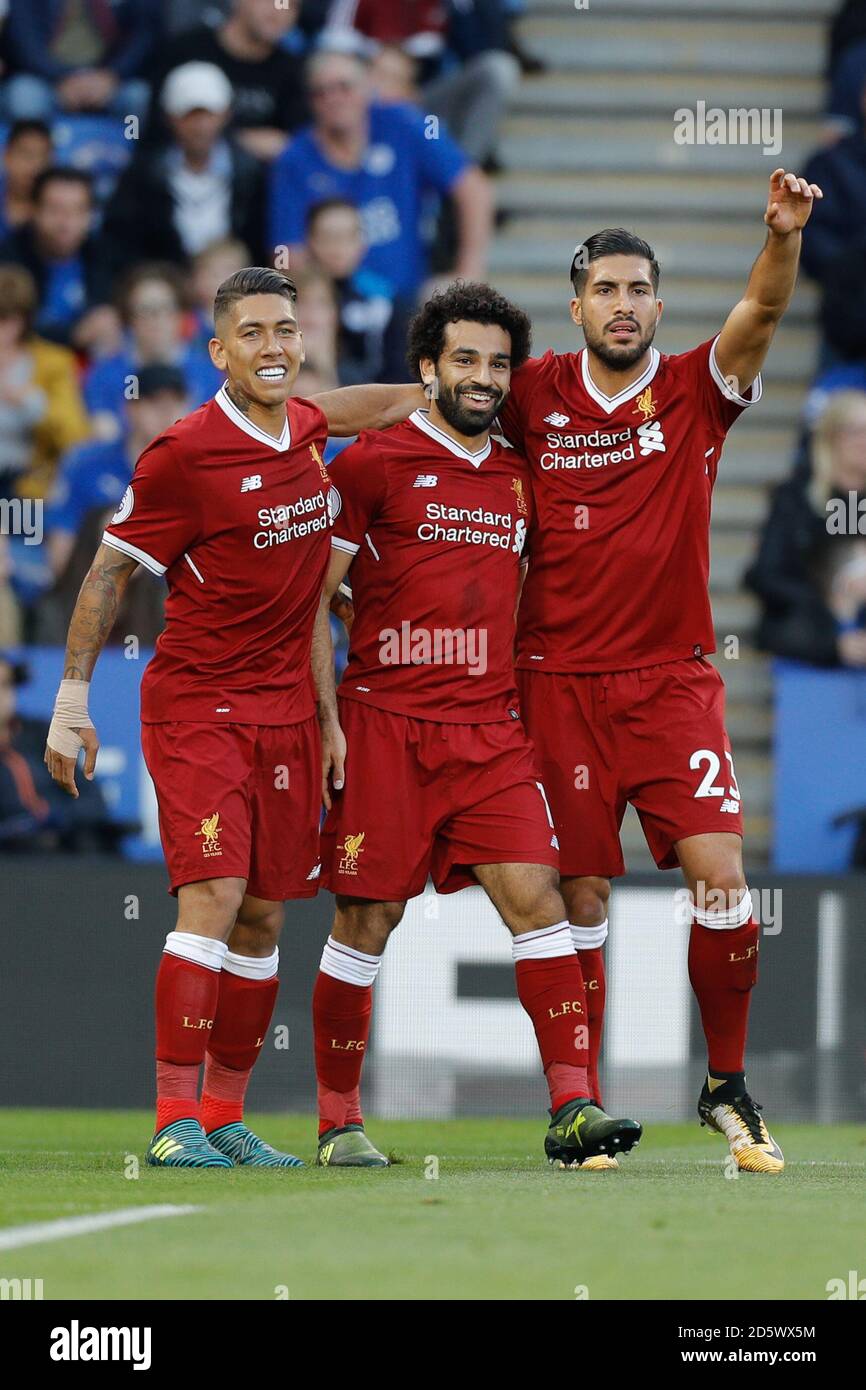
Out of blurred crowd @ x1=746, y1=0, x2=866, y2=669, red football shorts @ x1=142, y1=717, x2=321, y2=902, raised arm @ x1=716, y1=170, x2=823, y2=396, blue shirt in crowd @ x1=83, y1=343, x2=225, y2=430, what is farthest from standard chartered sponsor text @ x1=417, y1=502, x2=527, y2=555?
blue shirt in crowd @ x1=83, y1=343, x2=225, y2=430

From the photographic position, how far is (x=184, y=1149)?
5375mm

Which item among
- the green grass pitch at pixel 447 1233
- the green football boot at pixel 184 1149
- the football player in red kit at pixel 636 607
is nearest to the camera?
the green grass pitch at pixel 447 1233

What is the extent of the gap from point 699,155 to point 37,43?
405cm

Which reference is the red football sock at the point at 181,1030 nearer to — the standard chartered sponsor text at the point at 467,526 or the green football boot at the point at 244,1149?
the green football boot at the point at 244,1149

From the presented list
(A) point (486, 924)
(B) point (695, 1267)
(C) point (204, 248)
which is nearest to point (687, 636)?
(B) point (695, 1267)

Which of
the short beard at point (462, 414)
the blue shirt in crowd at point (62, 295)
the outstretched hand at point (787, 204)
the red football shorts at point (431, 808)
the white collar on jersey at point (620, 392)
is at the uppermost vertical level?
the blue shirt in crowd at point (62, 295)

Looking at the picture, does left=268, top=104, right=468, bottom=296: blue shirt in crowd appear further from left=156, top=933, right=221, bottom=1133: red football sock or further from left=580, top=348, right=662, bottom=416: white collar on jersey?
left=156, top=933, right=221, bottom=1133: red football sock

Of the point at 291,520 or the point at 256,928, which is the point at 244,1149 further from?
the point at 291,520

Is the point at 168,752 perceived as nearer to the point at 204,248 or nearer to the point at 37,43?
the point at 204,248

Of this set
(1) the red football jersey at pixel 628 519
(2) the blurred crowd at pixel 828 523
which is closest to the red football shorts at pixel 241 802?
(1) the red football jersey at pixel 628 519

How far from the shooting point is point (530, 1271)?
368cm

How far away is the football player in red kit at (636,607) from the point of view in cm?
570

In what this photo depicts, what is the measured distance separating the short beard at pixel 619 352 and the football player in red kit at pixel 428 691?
0.83 ft

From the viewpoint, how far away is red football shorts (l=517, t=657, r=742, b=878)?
5.65m
